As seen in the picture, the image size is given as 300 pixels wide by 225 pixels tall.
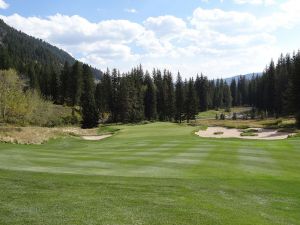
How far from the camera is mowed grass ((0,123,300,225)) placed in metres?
10.5

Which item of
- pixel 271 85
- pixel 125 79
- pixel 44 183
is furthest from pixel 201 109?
pixel 44 183

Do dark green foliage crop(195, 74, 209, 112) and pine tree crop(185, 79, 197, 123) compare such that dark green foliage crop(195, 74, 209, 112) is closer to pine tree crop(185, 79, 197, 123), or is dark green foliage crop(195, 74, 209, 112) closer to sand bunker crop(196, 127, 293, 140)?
pine tree crop(185, 79, 197, 123)

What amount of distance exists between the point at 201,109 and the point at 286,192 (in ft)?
496

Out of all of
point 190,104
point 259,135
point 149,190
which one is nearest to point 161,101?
point 190,104

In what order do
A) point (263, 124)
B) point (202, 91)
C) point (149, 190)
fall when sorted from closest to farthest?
point (149, 190)
point (263, 124)
point (202, 91)

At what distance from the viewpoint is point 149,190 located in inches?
551

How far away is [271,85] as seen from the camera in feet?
405

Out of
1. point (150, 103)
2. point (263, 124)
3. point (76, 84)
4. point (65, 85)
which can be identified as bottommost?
point (263, 124)

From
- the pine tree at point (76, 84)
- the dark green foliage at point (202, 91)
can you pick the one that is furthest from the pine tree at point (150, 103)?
the dark green foliage at point (202, 91)

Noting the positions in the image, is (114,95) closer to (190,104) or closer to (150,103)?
(150,103)

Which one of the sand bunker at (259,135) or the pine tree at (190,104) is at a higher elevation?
the pine tree at (190,104)

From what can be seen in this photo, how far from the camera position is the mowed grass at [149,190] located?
34.4ft

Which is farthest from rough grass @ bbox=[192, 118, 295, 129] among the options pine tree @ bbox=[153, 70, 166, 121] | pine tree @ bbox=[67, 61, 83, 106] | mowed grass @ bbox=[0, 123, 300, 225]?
mowed grass @ bbox=[0, 123, 300, 225]

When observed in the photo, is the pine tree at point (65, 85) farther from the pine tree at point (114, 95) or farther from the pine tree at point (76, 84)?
the pine tree at point (114, 95)
